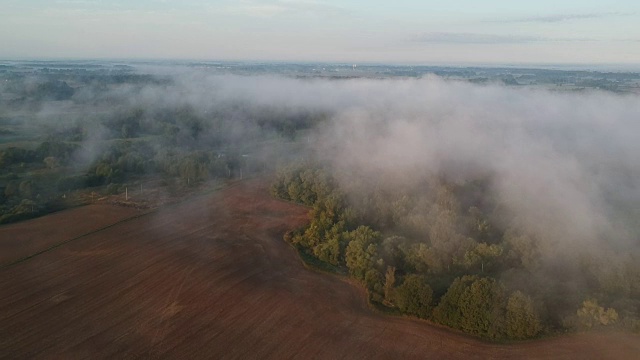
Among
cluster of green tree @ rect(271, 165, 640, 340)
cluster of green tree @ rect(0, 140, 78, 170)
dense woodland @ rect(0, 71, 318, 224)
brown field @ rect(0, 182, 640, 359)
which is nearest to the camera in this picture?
brown field @ rect(0, 182, 640, 359)

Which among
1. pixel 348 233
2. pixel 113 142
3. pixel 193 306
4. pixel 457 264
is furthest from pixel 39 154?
pixel 457 264

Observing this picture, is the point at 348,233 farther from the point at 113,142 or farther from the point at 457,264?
the point at 113,142

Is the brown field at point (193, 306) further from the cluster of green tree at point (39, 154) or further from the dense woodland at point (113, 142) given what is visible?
Answer: the cluster of green tree at point (39, 154)

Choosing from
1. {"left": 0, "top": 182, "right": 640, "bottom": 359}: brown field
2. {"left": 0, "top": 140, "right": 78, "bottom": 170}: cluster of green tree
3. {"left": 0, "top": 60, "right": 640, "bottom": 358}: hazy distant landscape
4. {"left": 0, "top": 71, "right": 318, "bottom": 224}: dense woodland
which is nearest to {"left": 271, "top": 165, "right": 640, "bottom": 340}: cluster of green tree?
{"left": 0, "top": 60, "right": 640, "bottom": 358}: hazy distant landscape

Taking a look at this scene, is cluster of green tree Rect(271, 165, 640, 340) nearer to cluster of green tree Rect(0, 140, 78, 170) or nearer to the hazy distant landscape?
the hazy distant landscape

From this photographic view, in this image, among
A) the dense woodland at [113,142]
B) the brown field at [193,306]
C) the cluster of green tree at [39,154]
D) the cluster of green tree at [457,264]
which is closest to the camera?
the brown field at [193,306]

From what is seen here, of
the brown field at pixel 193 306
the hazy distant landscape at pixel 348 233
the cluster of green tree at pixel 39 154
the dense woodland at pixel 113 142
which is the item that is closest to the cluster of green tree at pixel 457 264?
the hazy distant landscape at pixel 348 233
